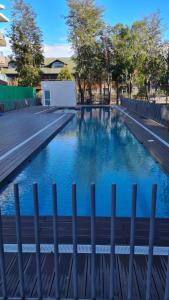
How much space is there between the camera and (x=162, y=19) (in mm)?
29203

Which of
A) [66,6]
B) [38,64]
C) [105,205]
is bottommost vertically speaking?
[105,205]

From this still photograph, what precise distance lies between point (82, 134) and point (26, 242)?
372 inches

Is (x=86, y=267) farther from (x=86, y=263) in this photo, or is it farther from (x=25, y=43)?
(x=25, y=43)

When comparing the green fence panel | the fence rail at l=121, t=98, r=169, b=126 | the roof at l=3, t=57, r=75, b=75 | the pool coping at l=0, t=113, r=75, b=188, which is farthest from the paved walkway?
the roof at l=3, t=57, r=75, b=75

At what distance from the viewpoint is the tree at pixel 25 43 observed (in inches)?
1271

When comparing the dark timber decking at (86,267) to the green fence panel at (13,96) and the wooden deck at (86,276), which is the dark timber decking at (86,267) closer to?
the wooden deck at (86,276)

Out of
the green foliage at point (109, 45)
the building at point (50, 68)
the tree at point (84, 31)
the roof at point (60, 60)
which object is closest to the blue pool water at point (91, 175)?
the green foliage at point (109, 45)

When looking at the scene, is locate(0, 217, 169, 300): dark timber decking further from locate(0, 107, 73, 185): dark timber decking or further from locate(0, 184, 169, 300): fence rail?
locate(0, 107, 73, 185): dark timber decking

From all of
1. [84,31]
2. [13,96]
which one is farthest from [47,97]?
[84,31]

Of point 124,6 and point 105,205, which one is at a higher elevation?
point 124,6

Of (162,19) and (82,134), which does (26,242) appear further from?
(162,19)

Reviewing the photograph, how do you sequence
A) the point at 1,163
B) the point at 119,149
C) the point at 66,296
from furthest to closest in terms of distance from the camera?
the point at 119,149 → the point at 1,163 → the point at 66,296

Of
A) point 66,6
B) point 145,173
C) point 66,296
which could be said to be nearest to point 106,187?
point 145,173

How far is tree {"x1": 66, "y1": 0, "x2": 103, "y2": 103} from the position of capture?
30.8 metres
